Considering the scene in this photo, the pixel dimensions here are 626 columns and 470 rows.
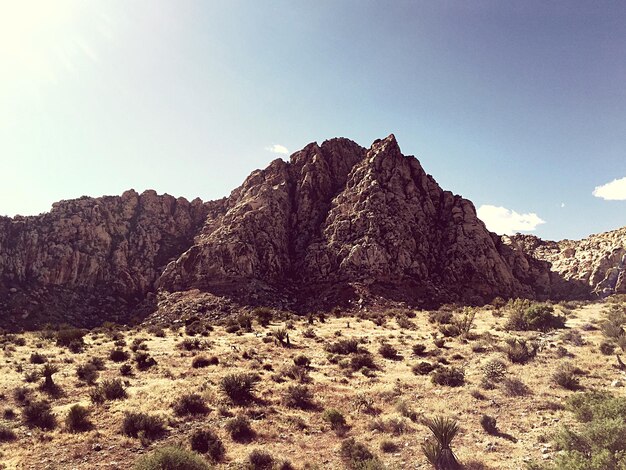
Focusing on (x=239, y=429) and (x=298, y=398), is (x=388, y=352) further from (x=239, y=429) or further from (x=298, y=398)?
(x=239, y=429)

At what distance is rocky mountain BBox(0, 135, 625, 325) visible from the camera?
54500 mm

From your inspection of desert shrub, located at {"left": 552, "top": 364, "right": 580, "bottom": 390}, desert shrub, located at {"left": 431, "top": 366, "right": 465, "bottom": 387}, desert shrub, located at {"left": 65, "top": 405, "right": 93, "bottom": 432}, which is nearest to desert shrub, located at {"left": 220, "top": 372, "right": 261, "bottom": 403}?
desert shrub, located at {"left": 65, "top": 405, "right": 93, "bottom": 432}

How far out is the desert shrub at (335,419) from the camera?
15.5 meters

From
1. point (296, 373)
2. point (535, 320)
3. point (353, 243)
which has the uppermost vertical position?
point (353, 243)

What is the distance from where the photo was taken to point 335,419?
620 inches

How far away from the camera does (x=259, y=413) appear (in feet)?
55.7

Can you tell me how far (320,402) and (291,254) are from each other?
49.0 metres

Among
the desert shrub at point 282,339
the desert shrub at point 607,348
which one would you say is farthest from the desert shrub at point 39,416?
the desert shrub at point 607,348

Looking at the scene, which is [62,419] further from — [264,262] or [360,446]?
[264,262]

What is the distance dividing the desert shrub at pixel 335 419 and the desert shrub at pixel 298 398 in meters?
→ 1.92

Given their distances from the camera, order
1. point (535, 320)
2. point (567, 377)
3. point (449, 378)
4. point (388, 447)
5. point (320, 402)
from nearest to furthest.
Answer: point (388, 447) → point (567, 377) → point (320, 402) → point (449, 378) → point (535, 320)

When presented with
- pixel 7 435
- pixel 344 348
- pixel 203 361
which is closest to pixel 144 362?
pixel 203 361

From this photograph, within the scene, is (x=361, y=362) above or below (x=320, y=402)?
above

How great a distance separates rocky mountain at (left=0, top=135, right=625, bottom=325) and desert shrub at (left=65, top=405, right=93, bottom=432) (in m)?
35.8
